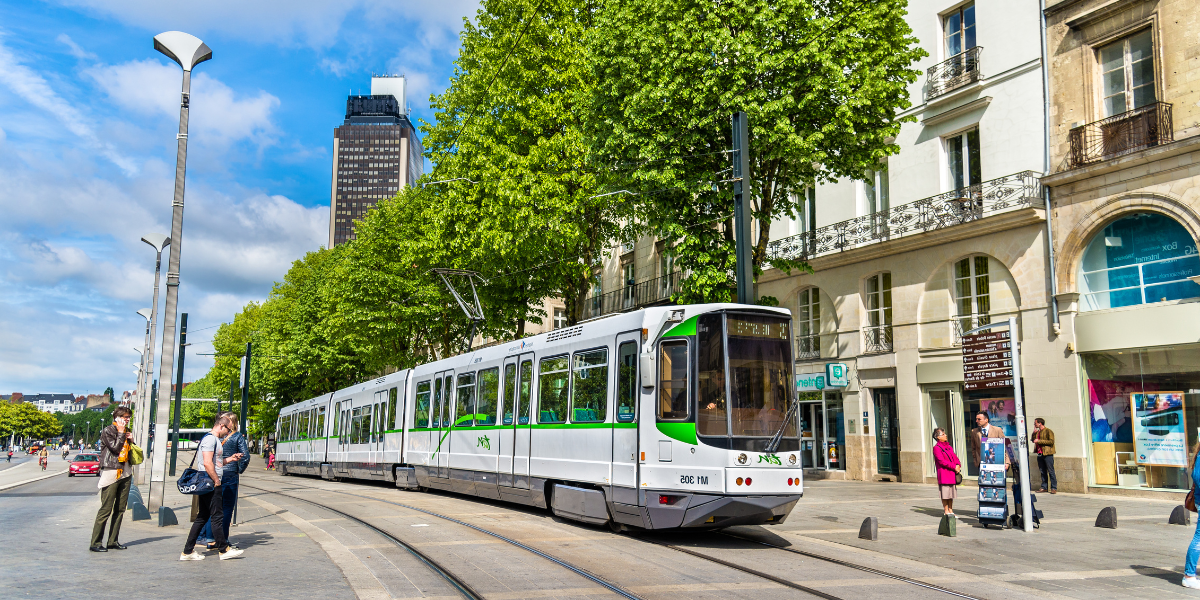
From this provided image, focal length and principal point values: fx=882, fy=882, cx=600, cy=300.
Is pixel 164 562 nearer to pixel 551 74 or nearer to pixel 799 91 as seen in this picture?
pixel 799 91

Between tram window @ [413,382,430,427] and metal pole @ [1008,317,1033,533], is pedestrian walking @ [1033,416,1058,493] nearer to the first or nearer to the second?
metal pole @ [1008,317,1033,533]

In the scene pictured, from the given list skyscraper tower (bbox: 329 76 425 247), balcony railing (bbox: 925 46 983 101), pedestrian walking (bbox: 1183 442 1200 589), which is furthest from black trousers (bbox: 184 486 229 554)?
skyscraper tower (bbox: 329 76 425 247)

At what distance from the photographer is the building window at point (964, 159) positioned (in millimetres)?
22203

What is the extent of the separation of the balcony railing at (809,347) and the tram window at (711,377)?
634 inches

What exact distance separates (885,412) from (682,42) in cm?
1224

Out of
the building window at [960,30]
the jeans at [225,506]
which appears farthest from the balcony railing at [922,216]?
the jeans at [225,506]

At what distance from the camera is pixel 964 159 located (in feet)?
73.6

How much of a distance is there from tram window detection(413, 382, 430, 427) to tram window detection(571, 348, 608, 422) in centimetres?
807

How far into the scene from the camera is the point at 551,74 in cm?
2328

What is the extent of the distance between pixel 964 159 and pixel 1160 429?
7946 mm

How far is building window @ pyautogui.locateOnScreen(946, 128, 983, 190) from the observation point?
874 inches

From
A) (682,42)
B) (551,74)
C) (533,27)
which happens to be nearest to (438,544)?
(682,42)

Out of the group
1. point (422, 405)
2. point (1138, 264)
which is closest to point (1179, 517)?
point (1138, 264)

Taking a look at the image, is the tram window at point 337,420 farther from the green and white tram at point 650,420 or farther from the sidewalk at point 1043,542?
the sidewalk at point 1043,542
